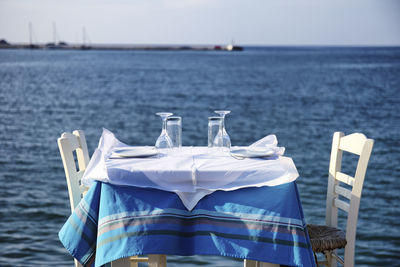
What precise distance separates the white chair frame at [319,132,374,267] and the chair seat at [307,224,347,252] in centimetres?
5

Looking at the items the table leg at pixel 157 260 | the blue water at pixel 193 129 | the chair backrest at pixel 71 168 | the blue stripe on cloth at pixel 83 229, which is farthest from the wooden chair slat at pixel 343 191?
the blue water at pixel 193 129

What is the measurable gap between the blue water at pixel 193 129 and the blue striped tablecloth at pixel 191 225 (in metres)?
2.19

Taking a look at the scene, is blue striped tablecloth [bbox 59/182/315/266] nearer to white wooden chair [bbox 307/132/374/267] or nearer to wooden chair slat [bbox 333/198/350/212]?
white wooden chair [bbox 307/132/374/267]

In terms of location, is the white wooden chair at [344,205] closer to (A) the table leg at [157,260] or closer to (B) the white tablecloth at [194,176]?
(B) the white tablecloth at [194,176]

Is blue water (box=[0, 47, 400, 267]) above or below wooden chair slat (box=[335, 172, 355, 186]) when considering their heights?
below

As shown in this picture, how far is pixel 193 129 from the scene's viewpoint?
1189cm

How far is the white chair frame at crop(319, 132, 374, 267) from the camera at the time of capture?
2336 mm

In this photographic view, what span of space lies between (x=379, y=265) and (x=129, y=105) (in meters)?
13.6

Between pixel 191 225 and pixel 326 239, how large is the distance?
666mm

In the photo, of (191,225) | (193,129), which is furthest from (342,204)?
(193,129)

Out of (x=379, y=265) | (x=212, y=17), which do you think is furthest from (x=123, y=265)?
(x=212, y=17)

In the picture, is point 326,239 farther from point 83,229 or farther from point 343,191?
point 83,229

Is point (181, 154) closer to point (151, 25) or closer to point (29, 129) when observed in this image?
point (29, 129)

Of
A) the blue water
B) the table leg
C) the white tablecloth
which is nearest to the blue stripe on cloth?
the white tablecloth
